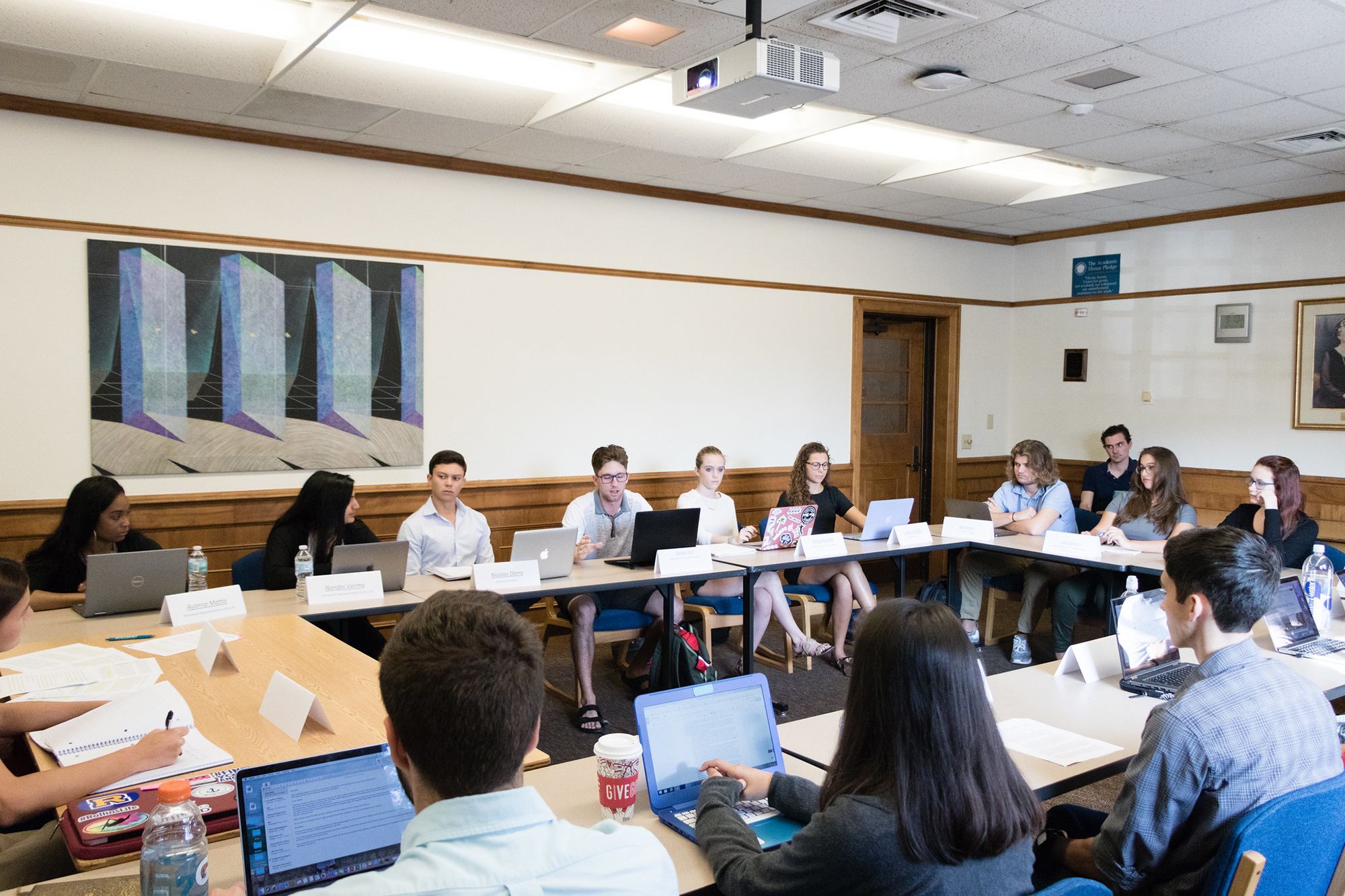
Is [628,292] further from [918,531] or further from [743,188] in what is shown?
[918,531]

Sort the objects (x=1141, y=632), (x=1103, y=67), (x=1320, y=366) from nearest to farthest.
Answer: (x=1141, y=632), (x=1103, y=67), (x=1320, y=366)

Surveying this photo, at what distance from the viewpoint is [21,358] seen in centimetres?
448

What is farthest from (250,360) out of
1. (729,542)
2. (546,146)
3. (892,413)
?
(892,413)

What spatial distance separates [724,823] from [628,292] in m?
4.87

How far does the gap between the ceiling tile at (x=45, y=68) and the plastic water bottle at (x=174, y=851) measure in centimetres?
350

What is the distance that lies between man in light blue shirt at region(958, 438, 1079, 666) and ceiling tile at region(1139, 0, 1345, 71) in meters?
2.46

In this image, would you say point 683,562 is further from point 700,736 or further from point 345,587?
point 700,736

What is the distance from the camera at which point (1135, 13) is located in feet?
11.0

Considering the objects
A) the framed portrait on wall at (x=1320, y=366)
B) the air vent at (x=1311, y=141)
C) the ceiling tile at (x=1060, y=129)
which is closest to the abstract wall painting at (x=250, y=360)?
the ceiling tile at (x=1060, y=129)

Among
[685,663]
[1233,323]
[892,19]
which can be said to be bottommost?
[685,663]

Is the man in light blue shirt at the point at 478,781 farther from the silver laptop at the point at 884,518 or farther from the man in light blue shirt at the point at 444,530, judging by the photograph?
the silver laptop at the point at 884,518

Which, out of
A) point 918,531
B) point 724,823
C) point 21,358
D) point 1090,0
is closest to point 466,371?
point 21,358

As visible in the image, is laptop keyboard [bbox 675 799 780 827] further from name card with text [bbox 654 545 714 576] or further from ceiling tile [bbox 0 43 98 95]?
ceiling tile [bbox 0 43 98 95]

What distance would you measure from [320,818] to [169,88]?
382 cm
